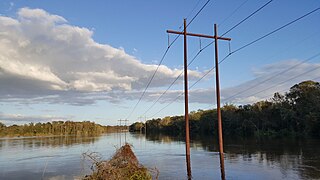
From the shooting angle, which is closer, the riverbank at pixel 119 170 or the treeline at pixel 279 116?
the riverbank at pixel 119 170

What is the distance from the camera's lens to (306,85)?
243 feet

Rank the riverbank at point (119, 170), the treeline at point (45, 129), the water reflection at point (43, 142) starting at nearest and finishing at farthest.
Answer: the riverbank at point (119, 170), the water reflection at point (43, 142), the treeline at point (45, 129)

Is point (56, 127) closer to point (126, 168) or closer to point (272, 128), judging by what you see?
point (272, 128)

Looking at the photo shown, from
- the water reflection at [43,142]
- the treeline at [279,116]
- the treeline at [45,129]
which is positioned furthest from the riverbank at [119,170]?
the treeline at [45,129]

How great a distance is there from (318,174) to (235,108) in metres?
84.1

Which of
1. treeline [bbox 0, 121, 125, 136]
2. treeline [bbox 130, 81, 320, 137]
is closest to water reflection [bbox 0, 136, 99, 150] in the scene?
treeline [bbox 130, 81, 320, 137]

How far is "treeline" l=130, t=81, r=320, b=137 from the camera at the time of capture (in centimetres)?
6612

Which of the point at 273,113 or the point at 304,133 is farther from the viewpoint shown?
the point at 273,113

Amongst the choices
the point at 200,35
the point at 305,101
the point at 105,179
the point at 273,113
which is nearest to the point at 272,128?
the point at 273,113

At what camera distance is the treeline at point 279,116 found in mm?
66125

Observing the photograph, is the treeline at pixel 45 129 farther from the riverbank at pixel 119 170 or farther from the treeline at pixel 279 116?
the riverbank at pixel 119 170

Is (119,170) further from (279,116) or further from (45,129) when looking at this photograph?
(45,129)

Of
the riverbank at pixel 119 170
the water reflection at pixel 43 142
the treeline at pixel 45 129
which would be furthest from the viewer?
the treeline at pixel 45 129

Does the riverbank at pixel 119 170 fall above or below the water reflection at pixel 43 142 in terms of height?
above
